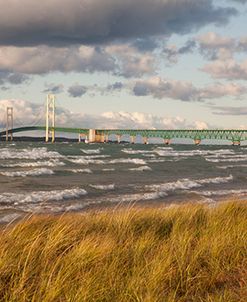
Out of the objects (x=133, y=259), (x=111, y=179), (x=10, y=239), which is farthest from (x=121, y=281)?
(x=111, y=179)

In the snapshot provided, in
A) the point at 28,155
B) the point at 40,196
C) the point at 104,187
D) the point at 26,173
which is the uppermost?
the point at 40,196

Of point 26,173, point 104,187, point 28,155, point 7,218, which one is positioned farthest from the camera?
point 28,155

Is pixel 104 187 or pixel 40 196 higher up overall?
pixel 40 196

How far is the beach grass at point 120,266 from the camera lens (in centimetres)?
445

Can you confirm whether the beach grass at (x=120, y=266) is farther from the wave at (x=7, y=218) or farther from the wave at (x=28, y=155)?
the wave at (x=28, y=155)

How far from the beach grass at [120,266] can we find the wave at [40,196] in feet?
34.4

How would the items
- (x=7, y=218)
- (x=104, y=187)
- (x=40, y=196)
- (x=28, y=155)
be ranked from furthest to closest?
(x=28, y=155) < (x=104, y=187) < (x=40, y=196) < (x=7, y=218)

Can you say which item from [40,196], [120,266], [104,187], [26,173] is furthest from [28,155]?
[120,266]

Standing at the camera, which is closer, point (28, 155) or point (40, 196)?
point (40, 196)

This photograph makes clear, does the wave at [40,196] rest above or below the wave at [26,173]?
above

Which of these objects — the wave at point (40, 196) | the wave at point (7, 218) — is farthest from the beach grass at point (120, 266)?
the wave at point (40, 196)

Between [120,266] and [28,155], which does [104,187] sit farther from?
[28,155]

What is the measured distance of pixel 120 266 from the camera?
5.42 m

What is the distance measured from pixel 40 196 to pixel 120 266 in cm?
1442
